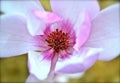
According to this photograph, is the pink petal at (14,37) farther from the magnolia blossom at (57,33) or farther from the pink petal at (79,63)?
the pink petal at (79,63)

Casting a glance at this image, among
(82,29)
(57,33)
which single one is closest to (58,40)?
(57,33)

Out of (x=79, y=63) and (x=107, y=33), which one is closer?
(x=79, y=63)

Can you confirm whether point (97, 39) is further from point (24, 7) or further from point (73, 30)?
point (24, 7)

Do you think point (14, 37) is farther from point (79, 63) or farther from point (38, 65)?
point (79, 63)

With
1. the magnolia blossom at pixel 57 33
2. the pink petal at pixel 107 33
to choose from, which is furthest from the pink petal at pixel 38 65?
the pink petal at pixel 107 33

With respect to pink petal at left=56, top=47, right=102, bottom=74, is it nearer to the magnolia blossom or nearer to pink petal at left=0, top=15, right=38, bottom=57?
the magnolia blossom
